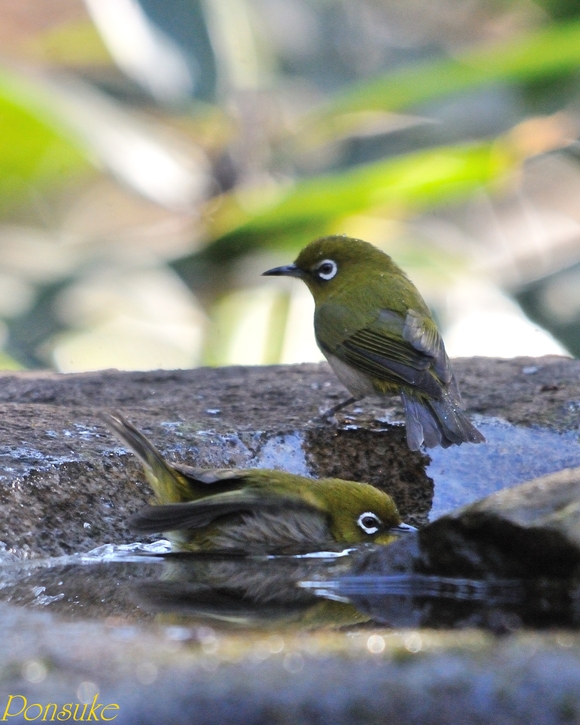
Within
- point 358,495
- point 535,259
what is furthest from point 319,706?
point 535,259

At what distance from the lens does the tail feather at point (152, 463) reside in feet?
10.6

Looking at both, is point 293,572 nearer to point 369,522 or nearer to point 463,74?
point 369,522

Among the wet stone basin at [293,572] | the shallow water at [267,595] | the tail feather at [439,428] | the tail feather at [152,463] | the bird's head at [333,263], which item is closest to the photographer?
the wet stone basin at [293,572]

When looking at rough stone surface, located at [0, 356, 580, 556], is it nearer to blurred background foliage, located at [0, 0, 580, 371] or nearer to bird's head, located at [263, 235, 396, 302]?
bird's head, located at [263, 235, 396, 302]

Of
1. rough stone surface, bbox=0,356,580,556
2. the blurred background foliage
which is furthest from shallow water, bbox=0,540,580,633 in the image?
the blurred background foliage

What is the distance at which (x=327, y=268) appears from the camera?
17.4 ft

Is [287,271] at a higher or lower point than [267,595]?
higher

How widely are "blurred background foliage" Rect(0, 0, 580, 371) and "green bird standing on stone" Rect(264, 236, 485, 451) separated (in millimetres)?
2329

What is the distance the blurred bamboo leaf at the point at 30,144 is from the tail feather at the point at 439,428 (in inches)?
181

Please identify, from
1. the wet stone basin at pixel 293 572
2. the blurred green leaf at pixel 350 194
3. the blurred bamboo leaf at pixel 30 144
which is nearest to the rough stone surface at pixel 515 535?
the wet stone basin at pixel 293 572

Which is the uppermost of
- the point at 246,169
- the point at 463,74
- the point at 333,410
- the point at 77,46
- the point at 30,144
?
the point at 77,46

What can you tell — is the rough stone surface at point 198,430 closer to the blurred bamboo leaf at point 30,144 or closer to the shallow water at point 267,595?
the shallow water at point 267,595

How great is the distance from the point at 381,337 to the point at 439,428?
889 mm

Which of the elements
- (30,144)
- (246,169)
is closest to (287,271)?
(30,144)
